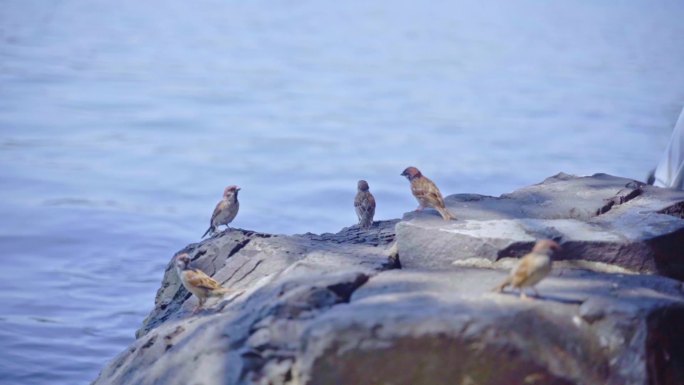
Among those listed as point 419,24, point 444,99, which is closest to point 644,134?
point 444,99

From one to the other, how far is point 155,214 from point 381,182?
7.31 ft

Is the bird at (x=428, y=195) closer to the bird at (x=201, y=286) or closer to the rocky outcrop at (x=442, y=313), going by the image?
the rocky outcrop at (x=442, y=313)

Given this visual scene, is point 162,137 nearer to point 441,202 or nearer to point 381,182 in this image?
point 381,182

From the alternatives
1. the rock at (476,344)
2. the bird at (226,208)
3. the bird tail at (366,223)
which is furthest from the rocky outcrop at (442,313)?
the bird at (226,208)

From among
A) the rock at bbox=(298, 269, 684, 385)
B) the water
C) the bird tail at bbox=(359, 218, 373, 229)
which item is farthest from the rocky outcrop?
the water

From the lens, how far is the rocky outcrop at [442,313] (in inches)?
143

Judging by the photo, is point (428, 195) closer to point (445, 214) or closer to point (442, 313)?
point (445, 214)

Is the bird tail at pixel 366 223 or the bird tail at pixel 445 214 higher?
the bird tail at pixel 366 223

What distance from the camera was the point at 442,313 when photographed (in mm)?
3652

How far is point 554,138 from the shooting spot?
13.2m

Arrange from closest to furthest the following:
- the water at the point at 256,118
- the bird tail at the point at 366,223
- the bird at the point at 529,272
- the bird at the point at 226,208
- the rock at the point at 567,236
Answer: the bird at the point at 529,272 → the rock at the point at 567,236 → the bird tail at the point at 366,223 → the bird at the point at 226,208 → the water at the point at 256,118

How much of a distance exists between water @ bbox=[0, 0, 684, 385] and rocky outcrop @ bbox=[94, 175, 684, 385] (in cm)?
328

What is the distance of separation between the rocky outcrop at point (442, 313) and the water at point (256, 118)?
129 inches

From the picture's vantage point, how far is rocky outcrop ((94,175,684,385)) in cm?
363
